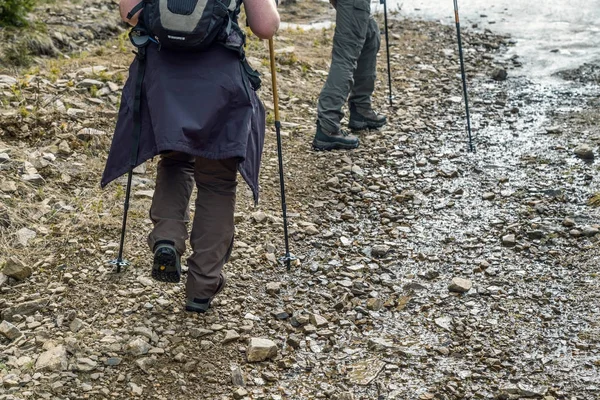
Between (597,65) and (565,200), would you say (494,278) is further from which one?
(597,65)

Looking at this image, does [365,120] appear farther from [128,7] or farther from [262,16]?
[128,7]

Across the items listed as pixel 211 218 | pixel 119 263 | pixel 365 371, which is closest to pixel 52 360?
pixel 119 263

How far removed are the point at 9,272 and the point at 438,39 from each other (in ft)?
25.9

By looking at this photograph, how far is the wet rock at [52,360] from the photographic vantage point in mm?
4281

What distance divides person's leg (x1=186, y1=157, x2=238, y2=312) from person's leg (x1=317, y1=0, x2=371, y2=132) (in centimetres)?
317

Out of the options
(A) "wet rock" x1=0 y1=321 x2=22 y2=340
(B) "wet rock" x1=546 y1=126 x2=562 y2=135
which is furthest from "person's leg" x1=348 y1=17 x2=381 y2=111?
(A) "wet rock" x1=0 y1=321 x2=22 y2=340

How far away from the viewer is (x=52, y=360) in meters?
4.32

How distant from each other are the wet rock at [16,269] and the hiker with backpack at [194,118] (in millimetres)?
1018

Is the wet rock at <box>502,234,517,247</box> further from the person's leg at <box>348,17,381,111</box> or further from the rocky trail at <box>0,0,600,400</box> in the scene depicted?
the person's leg at <box>348,17,381,111</box>

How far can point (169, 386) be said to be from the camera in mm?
4273

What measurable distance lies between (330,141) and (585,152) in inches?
95.1

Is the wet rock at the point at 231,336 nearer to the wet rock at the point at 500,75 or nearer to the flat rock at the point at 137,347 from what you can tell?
the flat rock at the point at 137,347

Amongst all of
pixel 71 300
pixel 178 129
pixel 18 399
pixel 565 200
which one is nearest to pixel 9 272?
pixel 71 300

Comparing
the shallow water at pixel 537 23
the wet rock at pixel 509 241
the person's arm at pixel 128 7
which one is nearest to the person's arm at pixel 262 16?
the person's arm at pixel 128 7
